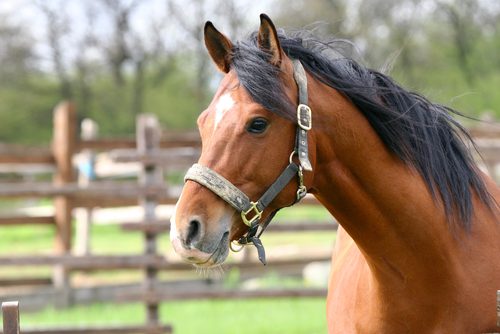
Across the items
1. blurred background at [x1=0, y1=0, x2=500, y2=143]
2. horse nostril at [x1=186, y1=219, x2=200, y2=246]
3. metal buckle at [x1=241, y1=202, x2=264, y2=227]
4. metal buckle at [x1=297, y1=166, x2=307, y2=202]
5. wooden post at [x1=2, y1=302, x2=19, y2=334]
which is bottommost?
wooden post at [x1=2, y1=302, x2=19, y2=334]

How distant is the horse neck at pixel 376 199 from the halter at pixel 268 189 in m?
0.12

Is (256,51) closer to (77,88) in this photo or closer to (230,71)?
(230,71)

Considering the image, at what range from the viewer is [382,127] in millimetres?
2787

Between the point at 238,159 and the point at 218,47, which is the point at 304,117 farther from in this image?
the point at 218,47

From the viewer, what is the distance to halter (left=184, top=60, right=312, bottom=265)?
8.09 feet

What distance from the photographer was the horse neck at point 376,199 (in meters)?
2.72

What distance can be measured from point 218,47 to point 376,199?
30.5 inches

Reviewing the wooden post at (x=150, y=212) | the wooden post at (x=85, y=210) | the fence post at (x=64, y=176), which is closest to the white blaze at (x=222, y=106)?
the wooden post at (x=150, y=212)

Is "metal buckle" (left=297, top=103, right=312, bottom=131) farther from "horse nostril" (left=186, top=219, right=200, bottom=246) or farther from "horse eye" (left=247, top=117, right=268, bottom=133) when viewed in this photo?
"horse nostril" (left=186, top=219, right=200, bottom=246)

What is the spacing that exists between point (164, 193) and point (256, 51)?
15.0 ft

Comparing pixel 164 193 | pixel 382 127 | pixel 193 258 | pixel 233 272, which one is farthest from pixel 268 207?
pixel 233 272

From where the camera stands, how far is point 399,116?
2809mm

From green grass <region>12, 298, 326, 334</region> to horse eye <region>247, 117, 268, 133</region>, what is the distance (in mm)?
5119

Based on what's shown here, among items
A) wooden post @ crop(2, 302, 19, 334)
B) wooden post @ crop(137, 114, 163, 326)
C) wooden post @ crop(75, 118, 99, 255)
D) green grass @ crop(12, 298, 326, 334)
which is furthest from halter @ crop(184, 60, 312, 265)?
wooden post @ crop(75, 118, 99, 255)
